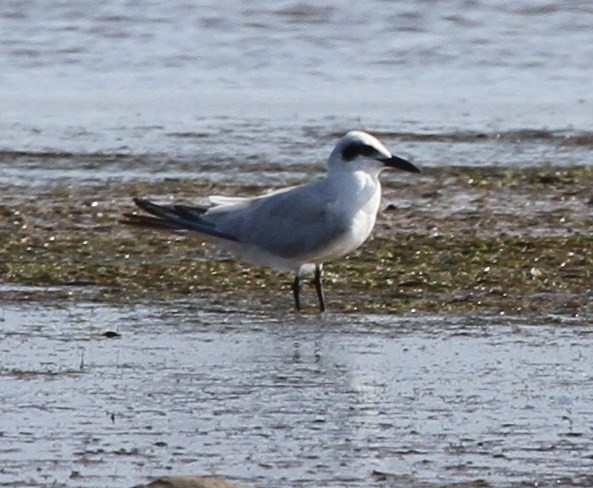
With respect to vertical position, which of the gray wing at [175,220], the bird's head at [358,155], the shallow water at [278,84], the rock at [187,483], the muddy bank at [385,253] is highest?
the rock at [187,483]

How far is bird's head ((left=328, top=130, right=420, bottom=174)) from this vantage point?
966cm

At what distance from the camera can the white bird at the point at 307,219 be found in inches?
374

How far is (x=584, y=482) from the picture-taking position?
20.1 ft

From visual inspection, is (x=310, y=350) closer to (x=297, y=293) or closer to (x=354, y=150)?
(x=297, y=293)

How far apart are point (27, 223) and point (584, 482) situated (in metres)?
5.81

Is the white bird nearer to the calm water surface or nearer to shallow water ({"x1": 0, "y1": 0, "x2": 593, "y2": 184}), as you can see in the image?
the calm water surface

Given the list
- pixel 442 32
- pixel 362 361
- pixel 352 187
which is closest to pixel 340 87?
pixel 442 32

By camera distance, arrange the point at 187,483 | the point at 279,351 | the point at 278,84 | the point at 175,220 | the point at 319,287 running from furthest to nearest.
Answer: the point at 278,84, the point at 175,220, the point at 319,287, the point at 279,351, the point at 187,483

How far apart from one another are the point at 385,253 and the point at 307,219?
1039 millimetres

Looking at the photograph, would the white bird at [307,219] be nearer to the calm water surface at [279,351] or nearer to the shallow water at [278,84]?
the calm water surface at [279,351]

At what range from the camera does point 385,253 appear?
10539 millimetres

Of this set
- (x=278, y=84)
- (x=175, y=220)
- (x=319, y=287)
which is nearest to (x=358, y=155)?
(x=319, y=287)

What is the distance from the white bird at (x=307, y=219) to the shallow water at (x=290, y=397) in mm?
488

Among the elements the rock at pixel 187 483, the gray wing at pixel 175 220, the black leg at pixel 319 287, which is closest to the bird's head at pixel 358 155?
the black leg at pixel 319 287
